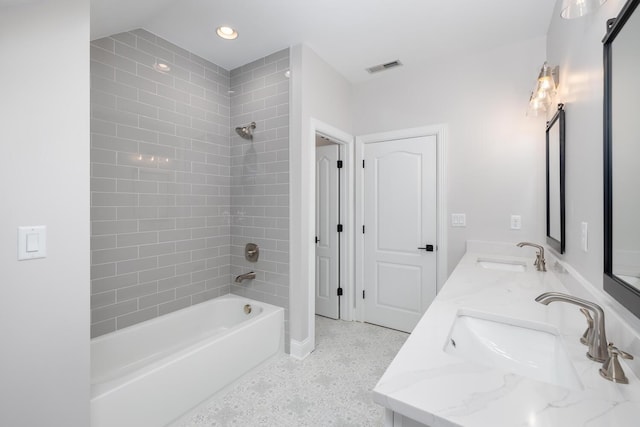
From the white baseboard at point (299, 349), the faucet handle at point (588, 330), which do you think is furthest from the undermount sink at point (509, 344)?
the white baseboard at point (299, 349)

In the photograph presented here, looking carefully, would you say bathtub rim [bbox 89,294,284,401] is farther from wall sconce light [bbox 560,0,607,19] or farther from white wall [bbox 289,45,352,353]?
wall sconce light [bbox 560,0,607,19]

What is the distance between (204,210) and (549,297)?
2.53m

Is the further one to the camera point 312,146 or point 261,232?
point 261,232

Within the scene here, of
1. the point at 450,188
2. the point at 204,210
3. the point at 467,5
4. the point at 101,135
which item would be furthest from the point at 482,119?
the point at 101,135

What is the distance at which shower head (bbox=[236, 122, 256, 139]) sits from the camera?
105 inches

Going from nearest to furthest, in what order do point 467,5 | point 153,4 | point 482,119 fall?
point 153,4 < point 467,5 < point 482,119

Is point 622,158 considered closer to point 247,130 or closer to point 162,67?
point 247,130

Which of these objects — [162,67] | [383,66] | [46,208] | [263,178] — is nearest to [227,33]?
[162,67]

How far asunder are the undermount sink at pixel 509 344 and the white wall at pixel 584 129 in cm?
35

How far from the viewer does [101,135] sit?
2006mm

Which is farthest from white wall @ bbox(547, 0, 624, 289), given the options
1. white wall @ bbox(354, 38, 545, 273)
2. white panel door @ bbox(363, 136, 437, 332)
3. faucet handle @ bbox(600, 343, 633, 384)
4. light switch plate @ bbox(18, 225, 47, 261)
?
light switch plate @ bbox(18, 225, 47, 261)

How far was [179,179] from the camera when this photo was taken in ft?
8.13

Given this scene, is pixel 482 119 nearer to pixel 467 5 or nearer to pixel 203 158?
pixel 467 5

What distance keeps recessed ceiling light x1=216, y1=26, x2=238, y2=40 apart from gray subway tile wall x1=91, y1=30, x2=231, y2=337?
1.45 ft
